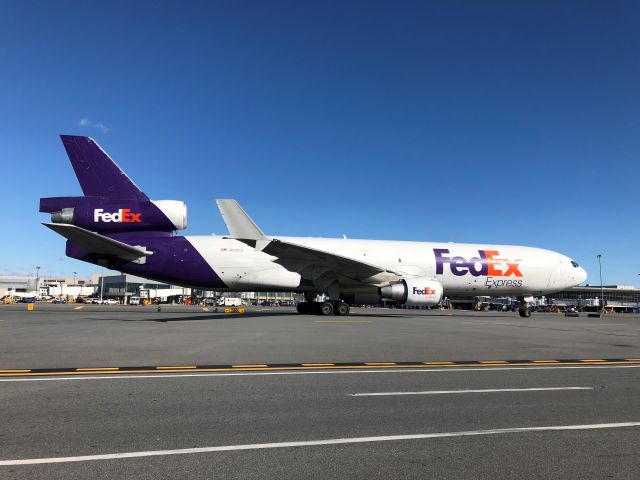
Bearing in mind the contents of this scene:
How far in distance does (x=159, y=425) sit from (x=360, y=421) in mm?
2147

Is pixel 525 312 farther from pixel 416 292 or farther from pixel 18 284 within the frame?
pixel 18 284

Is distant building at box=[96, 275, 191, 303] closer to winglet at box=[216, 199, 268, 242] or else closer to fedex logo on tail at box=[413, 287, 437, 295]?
winglet at box=[216, 199, 268, 242]

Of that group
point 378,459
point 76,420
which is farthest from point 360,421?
point 76,420

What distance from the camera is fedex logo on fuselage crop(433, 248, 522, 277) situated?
27683 millimetres

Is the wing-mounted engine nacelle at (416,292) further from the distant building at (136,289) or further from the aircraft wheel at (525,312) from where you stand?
the distant building at (136,289)

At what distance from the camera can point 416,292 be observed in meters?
23.7

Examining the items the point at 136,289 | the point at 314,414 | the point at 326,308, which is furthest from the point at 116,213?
the point at 136,289

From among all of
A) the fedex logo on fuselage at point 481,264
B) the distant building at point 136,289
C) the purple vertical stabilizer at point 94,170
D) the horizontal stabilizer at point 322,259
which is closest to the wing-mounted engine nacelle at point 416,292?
the horizontal stabilizer at point 322,259

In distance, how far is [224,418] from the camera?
5.02 metres

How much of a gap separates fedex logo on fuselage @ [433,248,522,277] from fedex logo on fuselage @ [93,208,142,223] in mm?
17497

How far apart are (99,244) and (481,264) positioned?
21.6 metres

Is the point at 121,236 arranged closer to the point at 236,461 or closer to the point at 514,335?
the point at 514,335

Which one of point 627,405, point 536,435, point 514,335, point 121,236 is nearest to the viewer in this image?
point 536,435

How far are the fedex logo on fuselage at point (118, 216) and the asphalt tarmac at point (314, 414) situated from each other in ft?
47.6
